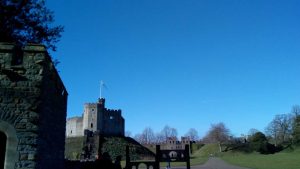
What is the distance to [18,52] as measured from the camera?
10508 mm

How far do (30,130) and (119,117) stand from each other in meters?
80.2

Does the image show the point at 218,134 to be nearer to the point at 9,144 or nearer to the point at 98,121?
the point at 98,121

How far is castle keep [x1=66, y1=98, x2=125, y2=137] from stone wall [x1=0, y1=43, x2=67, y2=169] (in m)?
74.9

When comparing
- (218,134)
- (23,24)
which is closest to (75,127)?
(218,134)

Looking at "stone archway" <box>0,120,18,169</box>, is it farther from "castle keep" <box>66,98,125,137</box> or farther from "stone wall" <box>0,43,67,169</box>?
"castle keep" <box>66,98,125,137</box>

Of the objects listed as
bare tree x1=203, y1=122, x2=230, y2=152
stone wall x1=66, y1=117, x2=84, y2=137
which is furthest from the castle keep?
bare tree x1=203, y1=122, x2=230, y2=152

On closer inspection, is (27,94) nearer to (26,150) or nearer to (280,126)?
(26,150)

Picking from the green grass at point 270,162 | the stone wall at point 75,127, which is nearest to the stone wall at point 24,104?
the green grass at point 270,162

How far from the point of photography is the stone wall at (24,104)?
9859mm

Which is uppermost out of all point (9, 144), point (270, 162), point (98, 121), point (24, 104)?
point (98, 121)

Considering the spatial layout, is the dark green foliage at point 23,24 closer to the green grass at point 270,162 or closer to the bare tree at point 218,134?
the green grass at point 270,162

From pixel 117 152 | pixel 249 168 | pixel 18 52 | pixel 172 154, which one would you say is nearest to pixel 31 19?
pixel 18 52

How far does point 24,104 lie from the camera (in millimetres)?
10180

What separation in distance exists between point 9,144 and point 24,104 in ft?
3.99
